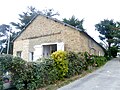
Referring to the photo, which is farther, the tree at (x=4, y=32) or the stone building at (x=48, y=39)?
the tree at (x=4, y=32)

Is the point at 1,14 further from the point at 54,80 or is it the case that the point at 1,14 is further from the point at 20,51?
the point at 54,80

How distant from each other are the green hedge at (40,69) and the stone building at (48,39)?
5.07m

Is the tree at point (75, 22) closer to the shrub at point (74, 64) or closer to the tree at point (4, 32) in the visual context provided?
the tree at point (4, 32)

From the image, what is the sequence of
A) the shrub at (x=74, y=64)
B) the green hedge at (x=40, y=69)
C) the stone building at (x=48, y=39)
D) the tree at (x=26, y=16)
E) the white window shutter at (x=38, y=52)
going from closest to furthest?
the green hedge at (x=40, y=69), the shrub at (x=74, y=64), the stone building at (x=48, y=39), the white window shutter at (x=38, y=52), the tree at (x=26, y=16)

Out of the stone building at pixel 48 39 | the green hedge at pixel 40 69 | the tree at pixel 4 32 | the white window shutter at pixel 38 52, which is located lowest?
the green hedge at pixel 40 69

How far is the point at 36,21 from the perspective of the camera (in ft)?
80.3

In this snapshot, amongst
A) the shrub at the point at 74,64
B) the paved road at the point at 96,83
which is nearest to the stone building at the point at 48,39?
the shrub at the point at 74,64

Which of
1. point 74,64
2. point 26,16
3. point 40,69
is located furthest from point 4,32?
point 40,69

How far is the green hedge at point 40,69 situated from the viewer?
934 centimetres

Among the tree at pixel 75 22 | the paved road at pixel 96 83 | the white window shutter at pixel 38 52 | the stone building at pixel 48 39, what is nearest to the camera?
the paved road at pixel 96 83

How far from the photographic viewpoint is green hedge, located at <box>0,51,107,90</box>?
30.7ft

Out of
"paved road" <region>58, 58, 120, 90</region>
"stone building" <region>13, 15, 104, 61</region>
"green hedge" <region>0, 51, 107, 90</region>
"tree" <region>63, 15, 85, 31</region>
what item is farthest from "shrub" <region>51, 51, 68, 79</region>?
"tree" <region>63, 15, 85, 31</region>

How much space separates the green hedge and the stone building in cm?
507

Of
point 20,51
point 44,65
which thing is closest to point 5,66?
point 44,65
